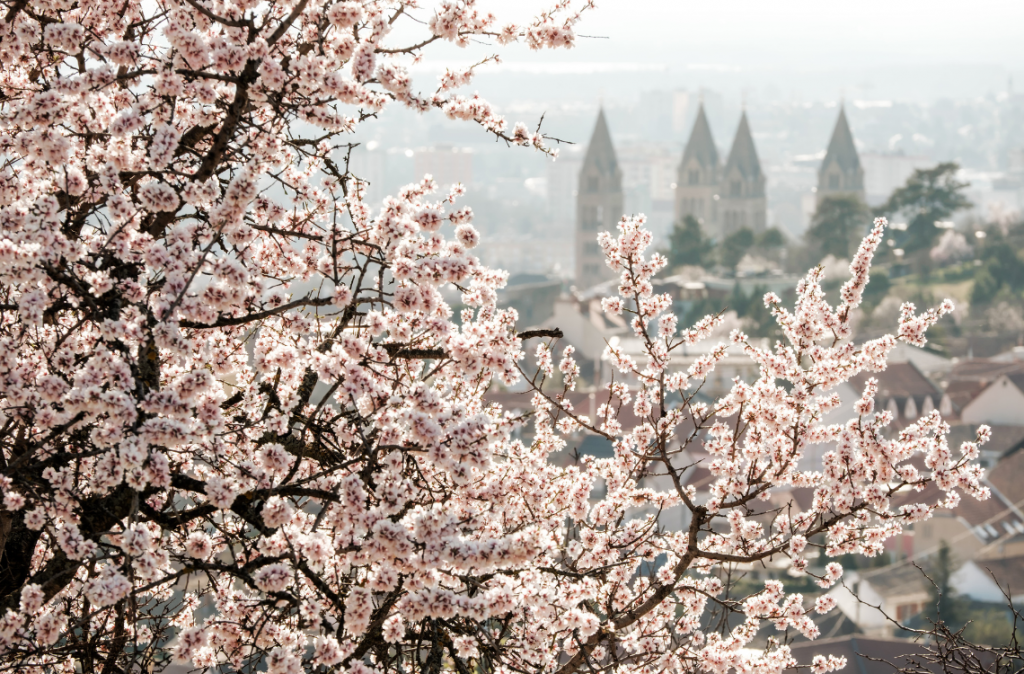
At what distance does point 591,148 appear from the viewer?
97312 millimetres

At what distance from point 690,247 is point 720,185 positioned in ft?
93.7

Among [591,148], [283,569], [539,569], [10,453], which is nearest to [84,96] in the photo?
[10,453]

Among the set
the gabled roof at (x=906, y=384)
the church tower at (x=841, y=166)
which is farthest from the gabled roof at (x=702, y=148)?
the gabled roof at (x=906, y=384)

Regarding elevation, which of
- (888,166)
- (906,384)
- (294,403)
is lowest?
(906,384)

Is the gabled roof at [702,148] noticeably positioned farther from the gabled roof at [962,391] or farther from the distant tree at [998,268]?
the gabled roof at [962,391]

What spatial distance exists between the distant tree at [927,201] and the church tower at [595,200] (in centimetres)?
2453

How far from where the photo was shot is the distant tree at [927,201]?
7425cm

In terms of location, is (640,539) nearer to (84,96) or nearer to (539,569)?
(539,569)

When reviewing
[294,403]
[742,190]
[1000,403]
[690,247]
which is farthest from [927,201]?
[294,403]

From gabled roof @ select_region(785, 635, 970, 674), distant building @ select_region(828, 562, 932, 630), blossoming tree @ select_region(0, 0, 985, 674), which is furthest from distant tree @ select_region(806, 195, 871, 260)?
blossoming tree @ select_region(0, 0, 985, 674)

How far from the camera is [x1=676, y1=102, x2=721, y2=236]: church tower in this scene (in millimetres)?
106250

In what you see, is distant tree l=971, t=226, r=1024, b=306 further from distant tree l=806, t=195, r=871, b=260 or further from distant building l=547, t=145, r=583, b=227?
distant building l=547, t=145, r=583, b=227

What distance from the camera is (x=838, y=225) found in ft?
260

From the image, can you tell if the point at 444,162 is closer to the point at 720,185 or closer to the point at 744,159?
the point at 720,185
